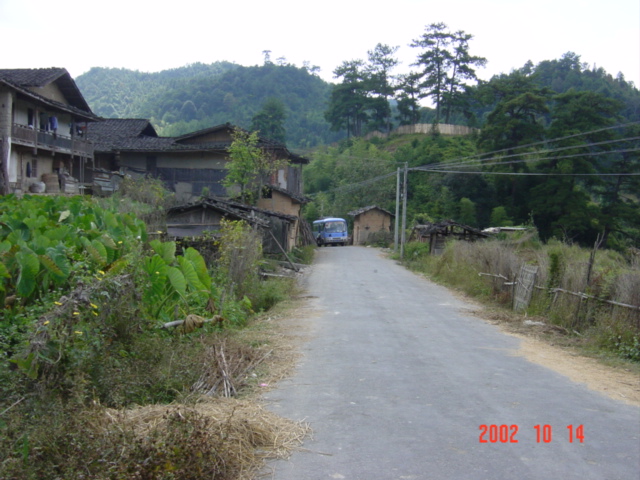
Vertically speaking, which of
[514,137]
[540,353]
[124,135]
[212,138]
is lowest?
[540,353]

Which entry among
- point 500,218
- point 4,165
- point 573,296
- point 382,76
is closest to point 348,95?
point 382,76

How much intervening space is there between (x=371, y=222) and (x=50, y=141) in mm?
34216

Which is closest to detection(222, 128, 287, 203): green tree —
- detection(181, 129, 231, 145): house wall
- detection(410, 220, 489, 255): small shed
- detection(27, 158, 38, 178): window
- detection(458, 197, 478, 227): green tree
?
detection(181, 129, 231, 145): house wall

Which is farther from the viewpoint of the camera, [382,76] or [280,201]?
[382,76]

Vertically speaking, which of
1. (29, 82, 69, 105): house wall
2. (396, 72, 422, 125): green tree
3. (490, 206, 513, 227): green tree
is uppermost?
(396, 72, 422, 125): green tree

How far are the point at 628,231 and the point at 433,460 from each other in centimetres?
4407

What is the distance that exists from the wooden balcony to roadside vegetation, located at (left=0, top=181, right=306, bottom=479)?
16106 millimetres

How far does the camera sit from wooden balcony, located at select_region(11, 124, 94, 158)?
26597 mm

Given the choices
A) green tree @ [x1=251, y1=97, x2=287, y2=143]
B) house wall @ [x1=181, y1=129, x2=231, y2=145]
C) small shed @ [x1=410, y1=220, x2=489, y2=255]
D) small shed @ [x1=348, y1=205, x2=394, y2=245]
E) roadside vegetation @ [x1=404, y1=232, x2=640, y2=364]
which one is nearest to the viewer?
roadside vegetation @ [x1=404, y1=232, x2=640, y2=364]

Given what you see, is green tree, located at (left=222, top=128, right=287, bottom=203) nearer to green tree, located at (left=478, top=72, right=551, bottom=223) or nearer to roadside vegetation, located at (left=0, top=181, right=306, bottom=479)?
green tree, located at (left=478, top=72, right=551, bottom=223)

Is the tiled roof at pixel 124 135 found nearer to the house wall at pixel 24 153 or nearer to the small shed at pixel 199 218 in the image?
the house wall at pixel 24 153
